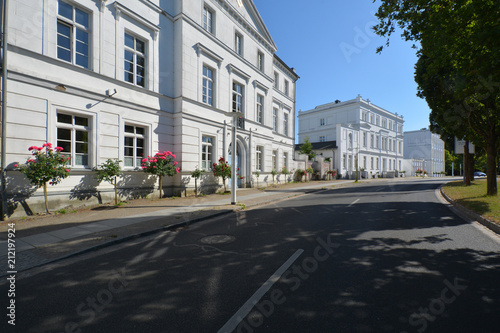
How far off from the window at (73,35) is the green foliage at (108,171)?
13.5 ft

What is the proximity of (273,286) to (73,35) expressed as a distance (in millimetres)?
11705

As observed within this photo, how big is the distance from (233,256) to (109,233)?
3.41m

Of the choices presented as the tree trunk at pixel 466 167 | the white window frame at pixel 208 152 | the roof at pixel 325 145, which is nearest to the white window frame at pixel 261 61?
the white window frame at pixel 208 152

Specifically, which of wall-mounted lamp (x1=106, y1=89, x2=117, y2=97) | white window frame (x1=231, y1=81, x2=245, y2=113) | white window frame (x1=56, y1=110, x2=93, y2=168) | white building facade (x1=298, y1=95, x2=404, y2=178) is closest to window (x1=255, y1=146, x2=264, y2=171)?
white window frame (x1=231, y1=81, x2=245, y2=113)

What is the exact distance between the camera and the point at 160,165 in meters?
11.6

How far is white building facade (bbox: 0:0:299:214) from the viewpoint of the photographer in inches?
328

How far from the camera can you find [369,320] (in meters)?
2.58

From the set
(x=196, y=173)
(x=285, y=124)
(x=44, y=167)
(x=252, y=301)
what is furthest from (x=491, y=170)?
(x=44, y=167)

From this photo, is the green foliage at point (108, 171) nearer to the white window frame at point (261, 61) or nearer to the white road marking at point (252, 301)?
the white road marking at point (252, 301)

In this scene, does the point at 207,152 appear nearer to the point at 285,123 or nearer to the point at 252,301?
the point at 252,301

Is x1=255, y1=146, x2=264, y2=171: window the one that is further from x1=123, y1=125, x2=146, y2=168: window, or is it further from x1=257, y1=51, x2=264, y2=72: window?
x1=123, y1=125, x2=146, y2=168: window

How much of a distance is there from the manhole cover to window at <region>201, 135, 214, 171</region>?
9.48 m

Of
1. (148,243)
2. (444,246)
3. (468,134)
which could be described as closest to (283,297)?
(148,243)

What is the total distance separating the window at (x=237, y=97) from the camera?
59.5ft
